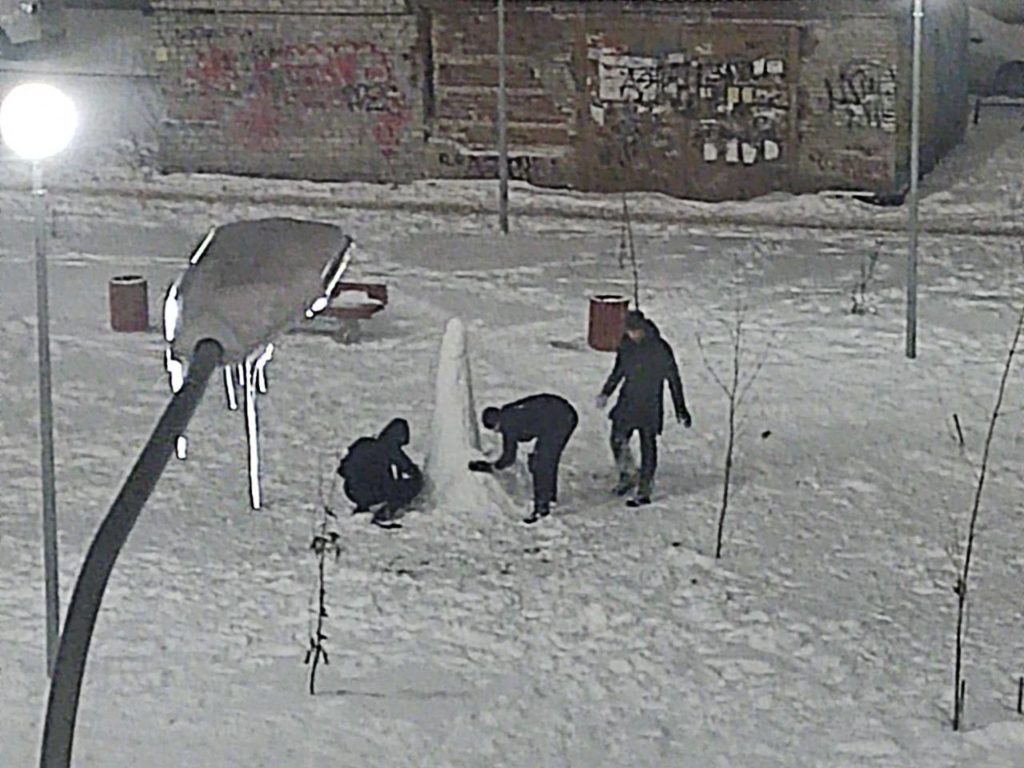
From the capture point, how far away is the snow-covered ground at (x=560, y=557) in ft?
38.8

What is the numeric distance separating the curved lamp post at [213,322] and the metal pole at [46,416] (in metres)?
5.24

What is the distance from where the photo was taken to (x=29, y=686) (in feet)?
40.4

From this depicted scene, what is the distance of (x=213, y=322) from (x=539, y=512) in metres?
10.5

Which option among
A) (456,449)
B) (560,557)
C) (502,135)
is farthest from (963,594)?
(502,135)

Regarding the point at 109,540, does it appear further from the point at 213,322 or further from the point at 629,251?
the point at 629,251

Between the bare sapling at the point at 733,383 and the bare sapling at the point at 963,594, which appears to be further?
the bare sapling at the point at 733,383

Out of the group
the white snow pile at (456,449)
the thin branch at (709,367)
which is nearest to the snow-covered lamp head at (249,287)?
the white snow pile at (456,449)

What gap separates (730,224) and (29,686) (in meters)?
17.1

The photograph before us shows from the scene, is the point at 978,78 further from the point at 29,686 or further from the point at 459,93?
the point at 29,686

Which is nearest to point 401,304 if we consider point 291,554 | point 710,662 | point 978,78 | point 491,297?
point 491,297

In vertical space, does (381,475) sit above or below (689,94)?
below

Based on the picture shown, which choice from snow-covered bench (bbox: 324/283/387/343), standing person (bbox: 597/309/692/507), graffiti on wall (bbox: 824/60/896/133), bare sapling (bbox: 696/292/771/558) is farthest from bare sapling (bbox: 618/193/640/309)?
standing person (bbox: 597/309/692/507)

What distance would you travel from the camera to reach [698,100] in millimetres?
30141

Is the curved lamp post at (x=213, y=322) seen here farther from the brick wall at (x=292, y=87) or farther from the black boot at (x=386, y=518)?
the brick wall at (x=292, y=87)
